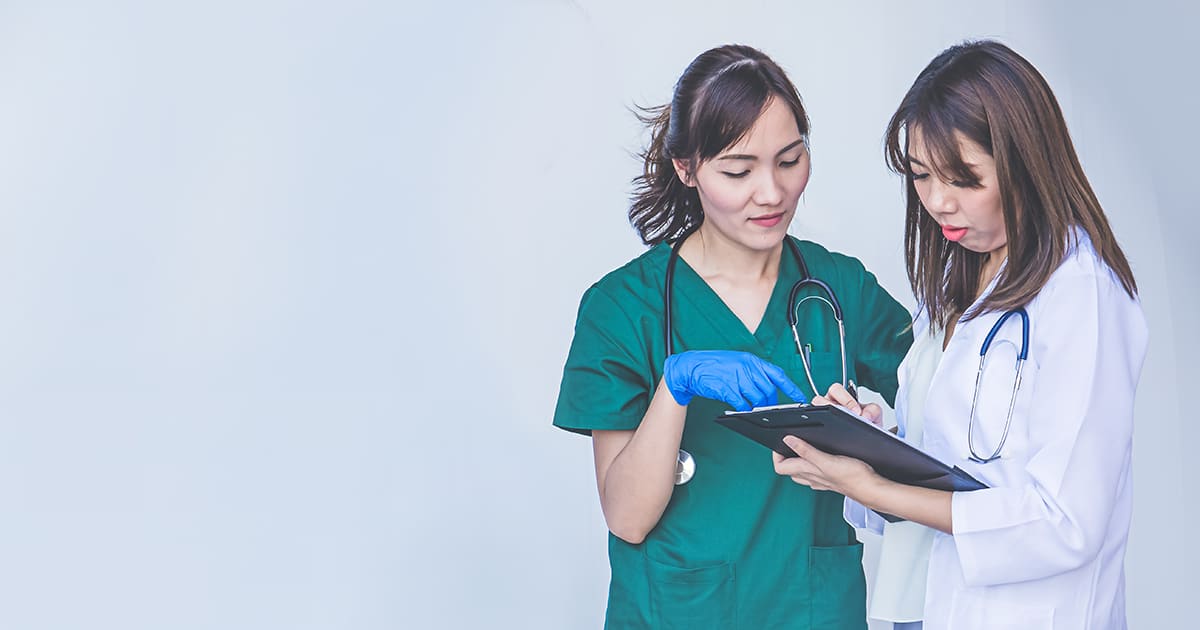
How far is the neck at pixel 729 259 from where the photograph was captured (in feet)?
5.62

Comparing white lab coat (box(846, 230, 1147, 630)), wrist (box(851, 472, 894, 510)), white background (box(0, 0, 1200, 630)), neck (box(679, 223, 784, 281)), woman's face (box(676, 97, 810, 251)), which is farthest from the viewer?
white background (box(0, 0, 1200, 630))

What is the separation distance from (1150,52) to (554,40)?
1.23m

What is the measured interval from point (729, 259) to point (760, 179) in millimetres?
165

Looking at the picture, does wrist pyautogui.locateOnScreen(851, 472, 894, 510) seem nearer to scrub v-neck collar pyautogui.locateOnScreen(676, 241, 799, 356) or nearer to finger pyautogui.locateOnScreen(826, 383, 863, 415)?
finger pyautogui.locateOnScreen(826, 383, 863, 415)

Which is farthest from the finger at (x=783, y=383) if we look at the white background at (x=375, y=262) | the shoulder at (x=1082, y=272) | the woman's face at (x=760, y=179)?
the white background at (x=375, y=262)

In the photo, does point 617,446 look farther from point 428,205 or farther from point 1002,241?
point 428,205

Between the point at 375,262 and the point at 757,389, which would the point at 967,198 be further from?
the point at 375,262

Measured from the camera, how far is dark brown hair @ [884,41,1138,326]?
1.34 m

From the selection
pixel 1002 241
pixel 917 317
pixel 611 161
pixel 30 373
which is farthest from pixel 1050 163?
pixel 30 373

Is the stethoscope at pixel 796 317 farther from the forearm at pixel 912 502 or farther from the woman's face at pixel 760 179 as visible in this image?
the forearm at pixel 912 502

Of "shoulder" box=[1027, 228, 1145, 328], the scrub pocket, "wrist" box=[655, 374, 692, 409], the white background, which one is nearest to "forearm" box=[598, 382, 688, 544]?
"wrist" box=[655, 374, 692, 409]

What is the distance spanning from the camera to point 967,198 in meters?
1.38

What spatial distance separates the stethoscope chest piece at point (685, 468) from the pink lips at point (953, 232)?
1.42 ft

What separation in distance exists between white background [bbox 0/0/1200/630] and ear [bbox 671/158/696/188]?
33.9 inches
